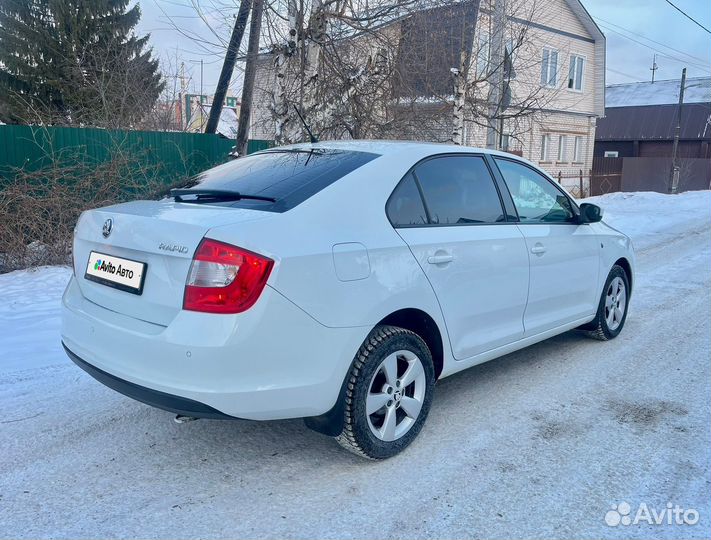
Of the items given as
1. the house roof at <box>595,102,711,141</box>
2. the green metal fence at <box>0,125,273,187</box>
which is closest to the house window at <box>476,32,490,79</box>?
the green metal fence at <box>0,125,273,187</box>

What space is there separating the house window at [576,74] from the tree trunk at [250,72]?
65.0 feet

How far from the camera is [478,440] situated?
11.9 ft

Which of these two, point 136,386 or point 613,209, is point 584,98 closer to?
point 613,209

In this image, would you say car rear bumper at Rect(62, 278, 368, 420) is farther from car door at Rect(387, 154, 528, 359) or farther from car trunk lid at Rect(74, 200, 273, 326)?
car door at Rect(387, 154, 528, 359)

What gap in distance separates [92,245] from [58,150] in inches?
290

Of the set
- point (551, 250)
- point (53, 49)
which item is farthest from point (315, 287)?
point (53, 49)

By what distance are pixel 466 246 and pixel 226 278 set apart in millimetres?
1645

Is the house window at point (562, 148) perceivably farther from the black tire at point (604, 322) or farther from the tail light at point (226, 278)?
the tail light at point (226, 278)

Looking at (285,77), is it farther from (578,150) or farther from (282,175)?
(578,150)

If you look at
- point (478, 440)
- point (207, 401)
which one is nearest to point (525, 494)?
point (478, 440)

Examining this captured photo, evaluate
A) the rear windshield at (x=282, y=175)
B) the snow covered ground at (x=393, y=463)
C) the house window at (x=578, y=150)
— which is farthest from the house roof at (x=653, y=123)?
the rear windshield at (x=282, y=175)

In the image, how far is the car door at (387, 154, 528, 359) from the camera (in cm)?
353

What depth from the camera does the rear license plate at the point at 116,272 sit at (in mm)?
2969

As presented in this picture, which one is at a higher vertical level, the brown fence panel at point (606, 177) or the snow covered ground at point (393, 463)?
the brown fence panel at point (606, 177)
